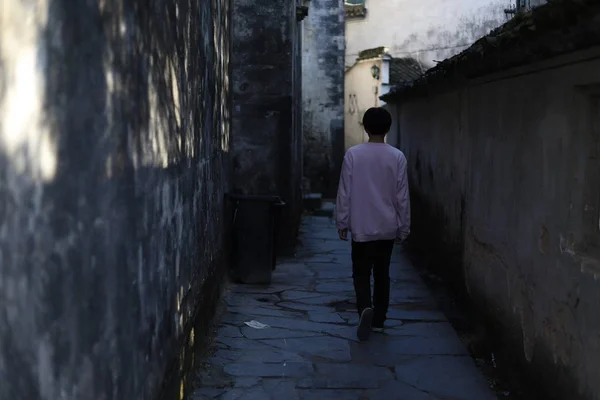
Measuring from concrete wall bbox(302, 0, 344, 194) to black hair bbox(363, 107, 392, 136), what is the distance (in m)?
12.5

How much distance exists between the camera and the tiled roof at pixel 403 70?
19125 millimetres

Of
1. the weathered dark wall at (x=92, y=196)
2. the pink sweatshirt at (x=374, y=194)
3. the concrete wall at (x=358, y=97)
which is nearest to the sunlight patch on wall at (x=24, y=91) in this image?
the weathered dark wall at (x=92, y=196)

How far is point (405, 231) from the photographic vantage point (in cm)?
535


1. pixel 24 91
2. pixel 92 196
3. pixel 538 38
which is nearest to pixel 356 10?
pixel 538 38

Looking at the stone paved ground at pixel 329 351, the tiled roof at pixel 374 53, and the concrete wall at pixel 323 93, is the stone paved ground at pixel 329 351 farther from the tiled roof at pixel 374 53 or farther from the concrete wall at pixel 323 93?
the tiled roof at pixel 374 53

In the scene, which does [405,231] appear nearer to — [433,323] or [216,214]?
[433,323]

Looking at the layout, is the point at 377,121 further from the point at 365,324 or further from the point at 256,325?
the point at 256,325

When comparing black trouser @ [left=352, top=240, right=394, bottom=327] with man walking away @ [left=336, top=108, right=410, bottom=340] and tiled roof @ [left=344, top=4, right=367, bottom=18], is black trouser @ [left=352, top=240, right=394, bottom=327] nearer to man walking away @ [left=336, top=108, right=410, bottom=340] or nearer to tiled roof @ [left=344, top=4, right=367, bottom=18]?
man walking away @ [left=336, top=108, right=410, bottom=340]

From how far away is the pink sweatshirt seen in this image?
5250 mm

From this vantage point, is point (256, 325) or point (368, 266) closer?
point (368, 266)

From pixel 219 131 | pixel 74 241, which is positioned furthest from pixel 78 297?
pixel 219 131

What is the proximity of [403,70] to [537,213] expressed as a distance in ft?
53.0

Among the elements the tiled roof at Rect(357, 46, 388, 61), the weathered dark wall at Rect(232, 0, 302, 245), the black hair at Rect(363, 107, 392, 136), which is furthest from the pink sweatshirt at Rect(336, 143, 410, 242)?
the tiled roof at Rect(357, 46, 388, 61)

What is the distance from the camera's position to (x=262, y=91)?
352 inches
